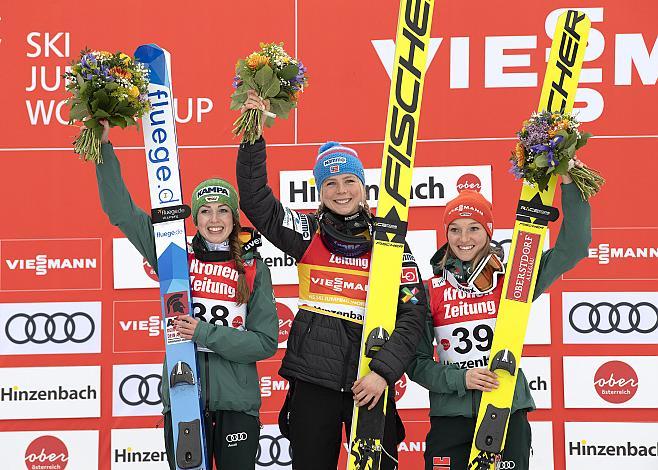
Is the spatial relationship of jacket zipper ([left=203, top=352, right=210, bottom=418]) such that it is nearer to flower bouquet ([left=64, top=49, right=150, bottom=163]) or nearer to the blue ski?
the blue ski

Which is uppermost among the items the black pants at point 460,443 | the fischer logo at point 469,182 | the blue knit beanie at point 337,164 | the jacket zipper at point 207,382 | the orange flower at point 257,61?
the orange flower at point 257,61

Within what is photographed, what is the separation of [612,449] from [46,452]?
3.01 meters

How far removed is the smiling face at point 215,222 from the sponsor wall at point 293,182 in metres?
1.23

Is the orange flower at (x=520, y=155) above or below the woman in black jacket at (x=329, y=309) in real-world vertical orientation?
above

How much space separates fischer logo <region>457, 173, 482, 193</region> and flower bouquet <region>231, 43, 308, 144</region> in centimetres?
150

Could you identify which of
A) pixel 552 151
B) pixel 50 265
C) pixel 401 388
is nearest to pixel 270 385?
pixel 401 388

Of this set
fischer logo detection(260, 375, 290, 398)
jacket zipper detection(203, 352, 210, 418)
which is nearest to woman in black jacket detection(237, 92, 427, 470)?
jacket zipper detection(203, 352, 210, 418)

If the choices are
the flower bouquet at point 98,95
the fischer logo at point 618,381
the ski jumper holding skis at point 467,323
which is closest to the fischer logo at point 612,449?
the fischer logo at point 618,381

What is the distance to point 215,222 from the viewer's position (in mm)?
3223

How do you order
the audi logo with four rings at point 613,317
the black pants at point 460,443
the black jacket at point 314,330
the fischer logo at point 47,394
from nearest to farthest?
1. the black jacket at point 314,330
2. the black pants at point 460,443
3. the audi logo with four rings at point 613,317
4. the fischer logo at point 47,394

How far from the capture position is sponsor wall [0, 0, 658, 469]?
4398 millimetres

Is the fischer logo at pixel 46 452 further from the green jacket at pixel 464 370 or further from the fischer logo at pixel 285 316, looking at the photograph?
the green jacket at pixel 464 370

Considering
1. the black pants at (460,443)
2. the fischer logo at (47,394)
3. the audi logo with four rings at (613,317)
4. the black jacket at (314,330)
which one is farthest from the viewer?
the fischer logo at (47,394)

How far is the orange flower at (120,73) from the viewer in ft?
10.1
